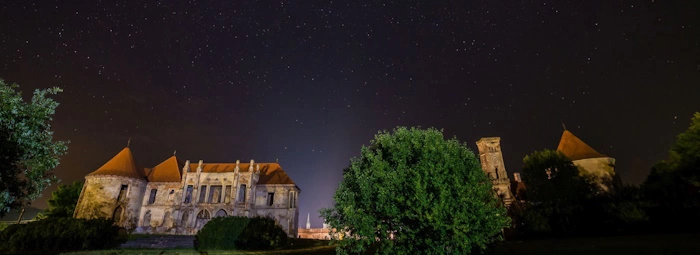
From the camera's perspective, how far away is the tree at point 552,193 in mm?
33656

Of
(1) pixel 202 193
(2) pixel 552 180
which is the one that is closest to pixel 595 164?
(2) pixel 552 180

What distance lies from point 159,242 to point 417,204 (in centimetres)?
3310

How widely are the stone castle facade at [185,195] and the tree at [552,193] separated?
35584 mm

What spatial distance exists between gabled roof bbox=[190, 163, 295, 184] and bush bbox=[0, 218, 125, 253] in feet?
91.4

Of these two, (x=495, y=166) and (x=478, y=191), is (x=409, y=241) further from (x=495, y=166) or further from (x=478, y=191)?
(x=495, y=166)

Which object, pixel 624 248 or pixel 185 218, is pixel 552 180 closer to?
pixel 624 248

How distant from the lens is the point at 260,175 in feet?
188

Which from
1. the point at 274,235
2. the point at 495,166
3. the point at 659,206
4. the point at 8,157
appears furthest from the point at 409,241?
the point at 495,166

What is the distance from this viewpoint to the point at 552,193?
35.8 metres

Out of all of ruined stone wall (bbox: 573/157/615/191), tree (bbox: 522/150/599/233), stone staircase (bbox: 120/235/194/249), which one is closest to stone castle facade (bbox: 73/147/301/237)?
stone staircase (bbox: 120/235/194/249)

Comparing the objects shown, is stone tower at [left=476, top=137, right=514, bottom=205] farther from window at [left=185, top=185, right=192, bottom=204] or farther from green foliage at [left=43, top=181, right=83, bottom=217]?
green foliage at [left=43, top=181, right=83, bottom=217]

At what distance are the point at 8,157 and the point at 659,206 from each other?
51.0m

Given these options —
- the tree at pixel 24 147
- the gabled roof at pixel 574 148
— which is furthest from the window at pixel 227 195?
the gabled roof at pixel 574 148

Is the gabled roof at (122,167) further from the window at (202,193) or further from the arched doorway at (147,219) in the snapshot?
the window at (202,193)
